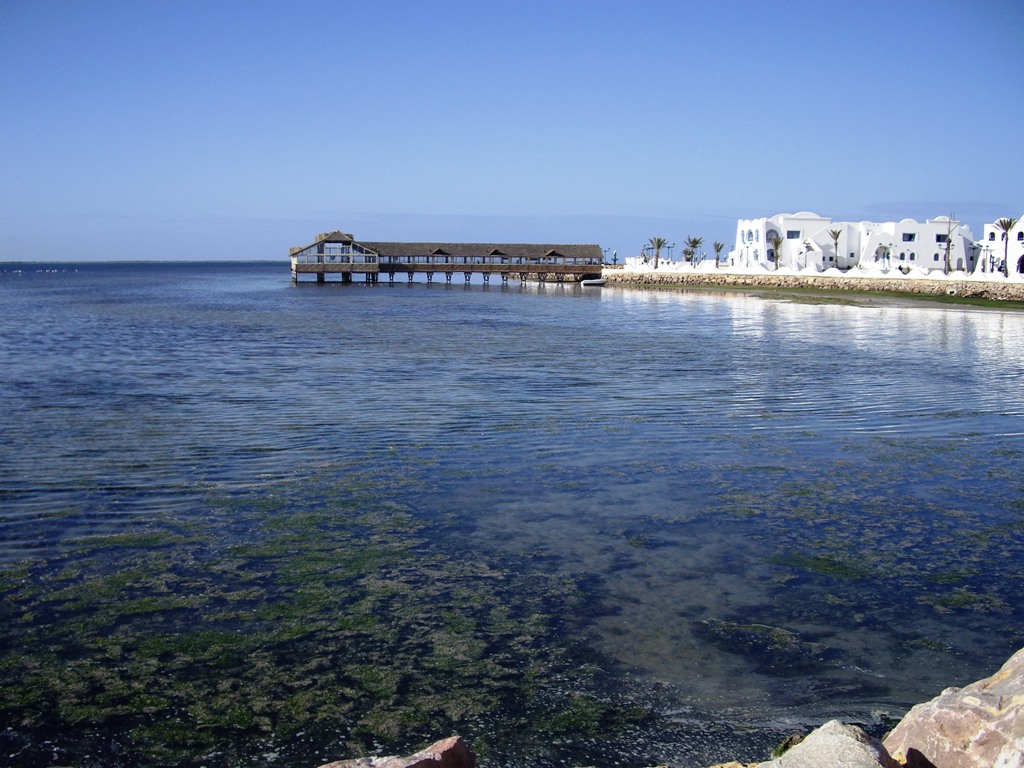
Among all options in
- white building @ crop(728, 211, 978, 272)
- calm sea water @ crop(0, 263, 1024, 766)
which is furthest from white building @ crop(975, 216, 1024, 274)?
calm sea water @ crop(0, 263, 1024, 766)

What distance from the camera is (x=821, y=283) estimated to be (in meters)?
78.2

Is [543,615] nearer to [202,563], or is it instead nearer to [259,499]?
[202,563]

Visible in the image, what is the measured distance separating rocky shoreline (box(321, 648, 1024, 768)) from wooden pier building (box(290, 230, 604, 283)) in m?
98.2

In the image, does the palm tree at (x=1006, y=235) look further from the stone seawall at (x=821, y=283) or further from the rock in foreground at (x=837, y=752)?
the rock in foreground at (x=837, y=752)

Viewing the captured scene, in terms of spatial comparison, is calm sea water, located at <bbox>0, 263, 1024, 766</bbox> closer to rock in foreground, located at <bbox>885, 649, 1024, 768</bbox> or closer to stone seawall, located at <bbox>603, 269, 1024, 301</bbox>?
rock in foreground, located at <bbox>885, 649, 1024, 768</bbox>

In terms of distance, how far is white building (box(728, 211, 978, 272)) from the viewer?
88.8 m

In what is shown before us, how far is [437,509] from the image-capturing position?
10570 millimetres

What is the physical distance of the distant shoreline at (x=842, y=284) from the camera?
5866cm

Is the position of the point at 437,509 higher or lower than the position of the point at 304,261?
lower

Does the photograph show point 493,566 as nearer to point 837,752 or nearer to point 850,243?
point 837,752

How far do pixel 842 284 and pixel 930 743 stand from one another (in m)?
76.3

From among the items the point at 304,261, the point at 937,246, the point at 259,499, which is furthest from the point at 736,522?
the point at 304,261

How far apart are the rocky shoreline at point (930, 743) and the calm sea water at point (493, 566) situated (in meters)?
1.29

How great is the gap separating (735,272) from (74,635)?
289 ft
